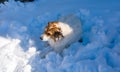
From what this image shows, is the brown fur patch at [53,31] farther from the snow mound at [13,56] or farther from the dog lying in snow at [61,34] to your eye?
the snow mound at [13,56]

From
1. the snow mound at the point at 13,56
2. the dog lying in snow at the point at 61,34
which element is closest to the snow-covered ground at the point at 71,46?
the snow mound at the point at 13,56

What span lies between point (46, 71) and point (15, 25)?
1890mm

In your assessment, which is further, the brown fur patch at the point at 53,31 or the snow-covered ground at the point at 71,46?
the brown fur patch at the point at 53,31

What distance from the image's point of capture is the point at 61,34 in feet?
16.8

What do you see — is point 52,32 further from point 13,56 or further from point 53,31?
point 13,56

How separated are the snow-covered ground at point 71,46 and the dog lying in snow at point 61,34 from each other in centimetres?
13

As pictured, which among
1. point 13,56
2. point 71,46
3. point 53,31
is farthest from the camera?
point 13,56

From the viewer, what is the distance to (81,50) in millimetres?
4973

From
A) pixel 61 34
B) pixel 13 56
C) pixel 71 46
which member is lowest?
pixel 13 56

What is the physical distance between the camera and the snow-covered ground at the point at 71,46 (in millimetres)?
4746

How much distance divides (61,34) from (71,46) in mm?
277

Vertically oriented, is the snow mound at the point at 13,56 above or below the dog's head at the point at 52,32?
below

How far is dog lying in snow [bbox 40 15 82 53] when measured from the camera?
5.07m

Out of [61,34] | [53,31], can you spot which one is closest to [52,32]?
[53,31]
